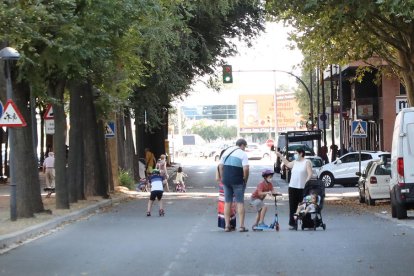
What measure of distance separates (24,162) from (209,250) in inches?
327

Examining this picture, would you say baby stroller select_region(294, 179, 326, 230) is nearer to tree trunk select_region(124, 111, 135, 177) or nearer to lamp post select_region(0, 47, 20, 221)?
lamp post select_region(0, 47, 20, 221)

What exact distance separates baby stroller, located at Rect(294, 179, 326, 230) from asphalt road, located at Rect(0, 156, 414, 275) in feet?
0.73

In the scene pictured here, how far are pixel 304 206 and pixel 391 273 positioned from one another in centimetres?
677

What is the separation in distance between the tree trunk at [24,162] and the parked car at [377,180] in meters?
10.6

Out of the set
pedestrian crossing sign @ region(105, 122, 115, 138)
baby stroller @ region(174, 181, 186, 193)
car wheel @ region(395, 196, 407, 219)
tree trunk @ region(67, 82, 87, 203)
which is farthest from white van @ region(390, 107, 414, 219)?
baby stroller @ region(174, 181, 186, 193)

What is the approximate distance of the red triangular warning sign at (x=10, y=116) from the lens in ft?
65.7

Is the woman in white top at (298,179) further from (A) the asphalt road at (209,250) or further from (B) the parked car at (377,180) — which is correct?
(B) the parked car at (377,180)

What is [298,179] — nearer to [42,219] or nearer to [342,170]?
[42,219]

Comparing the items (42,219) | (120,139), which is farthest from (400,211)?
(120,139)

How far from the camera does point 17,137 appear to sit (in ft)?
71.5

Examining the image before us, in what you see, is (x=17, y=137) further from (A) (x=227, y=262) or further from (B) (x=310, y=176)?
(A) (x=227, y=262)

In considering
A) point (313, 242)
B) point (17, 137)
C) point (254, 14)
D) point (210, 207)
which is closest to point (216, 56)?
point (254, 14)

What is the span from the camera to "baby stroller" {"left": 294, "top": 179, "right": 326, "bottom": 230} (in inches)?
726

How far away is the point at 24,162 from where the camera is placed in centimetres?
2191
